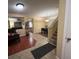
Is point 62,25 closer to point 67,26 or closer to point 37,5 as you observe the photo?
point 67,26

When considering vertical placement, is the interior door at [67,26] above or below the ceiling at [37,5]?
below

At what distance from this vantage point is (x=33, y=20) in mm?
11078

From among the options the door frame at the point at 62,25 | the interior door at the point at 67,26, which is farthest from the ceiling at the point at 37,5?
the interior door at the point at 67,26

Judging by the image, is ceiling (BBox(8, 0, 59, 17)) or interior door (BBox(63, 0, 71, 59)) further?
ceiling (BBox(8, 0, 59, 17))

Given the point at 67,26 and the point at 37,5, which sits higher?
the point at 37,5

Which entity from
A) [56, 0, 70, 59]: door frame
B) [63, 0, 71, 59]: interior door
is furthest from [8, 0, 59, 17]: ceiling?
[63, 0, 71, 59]: interior door

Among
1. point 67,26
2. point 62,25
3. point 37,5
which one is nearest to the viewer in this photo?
point 67,26

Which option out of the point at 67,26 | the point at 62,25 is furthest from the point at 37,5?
the point at 67,26

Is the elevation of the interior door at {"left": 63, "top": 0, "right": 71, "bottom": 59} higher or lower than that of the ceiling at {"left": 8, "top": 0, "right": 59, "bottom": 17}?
lower

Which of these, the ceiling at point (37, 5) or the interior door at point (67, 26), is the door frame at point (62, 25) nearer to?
the interior door at point (67, 26)

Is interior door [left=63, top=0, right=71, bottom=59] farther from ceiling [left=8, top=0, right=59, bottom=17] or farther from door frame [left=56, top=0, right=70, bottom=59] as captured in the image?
ceiling [left=8, top=0, right=59, bottom=17]

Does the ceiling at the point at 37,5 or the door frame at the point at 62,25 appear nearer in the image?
the door frame at the point at 62,25
